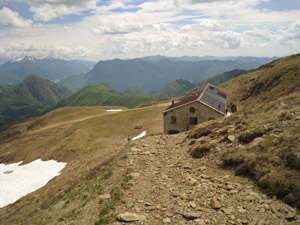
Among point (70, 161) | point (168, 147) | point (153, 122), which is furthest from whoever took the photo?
point (153, 122)

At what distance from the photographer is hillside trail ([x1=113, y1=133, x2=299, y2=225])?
38.1 ft

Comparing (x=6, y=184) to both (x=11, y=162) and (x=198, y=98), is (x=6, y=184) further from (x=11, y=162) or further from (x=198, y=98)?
(x=198, y=98)

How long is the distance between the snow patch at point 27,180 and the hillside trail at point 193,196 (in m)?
26.2

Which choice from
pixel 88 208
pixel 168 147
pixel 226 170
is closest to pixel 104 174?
pixel 88 208

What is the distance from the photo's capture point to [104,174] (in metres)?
21.0

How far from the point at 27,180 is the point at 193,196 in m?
38.9

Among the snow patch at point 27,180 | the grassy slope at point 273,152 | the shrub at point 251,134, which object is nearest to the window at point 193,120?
the grassy slope at point 273,152

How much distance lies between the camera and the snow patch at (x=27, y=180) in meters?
36.9

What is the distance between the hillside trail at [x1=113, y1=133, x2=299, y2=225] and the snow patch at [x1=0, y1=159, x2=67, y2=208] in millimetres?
26216

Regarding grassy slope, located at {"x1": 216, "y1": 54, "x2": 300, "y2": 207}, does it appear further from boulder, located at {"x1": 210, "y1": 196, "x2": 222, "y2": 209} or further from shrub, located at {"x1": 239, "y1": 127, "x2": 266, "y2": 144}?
boulder, located at {"x1": 210, "y1": 196, "x2": 222, "y2": 209}

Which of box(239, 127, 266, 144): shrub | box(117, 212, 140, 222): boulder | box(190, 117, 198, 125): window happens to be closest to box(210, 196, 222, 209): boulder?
box(117, 212, 140, 222): boulder

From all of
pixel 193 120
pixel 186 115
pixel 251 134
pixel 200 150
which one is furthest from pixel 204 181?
pixel 186 115

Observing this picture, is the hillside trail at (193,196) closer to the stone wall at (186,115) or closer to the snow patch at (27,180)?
the stone wall at (186,115)

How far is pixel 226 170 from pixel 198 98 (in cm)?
2800
